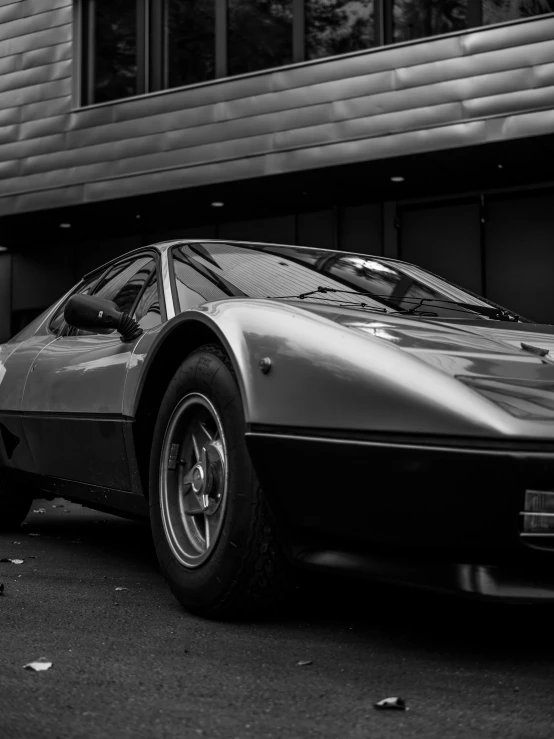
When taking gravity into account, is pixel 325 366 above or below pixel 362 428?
above

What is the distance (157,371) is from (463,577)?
1384mm

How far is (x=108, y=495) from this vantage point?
12.1 feet

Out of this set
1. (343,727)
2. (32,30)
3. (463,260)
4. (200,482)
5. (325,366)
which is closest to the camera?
(343,727)

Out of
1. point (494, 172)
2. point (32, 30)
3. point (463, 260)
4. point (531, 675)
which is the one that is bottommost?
point (531, 675)

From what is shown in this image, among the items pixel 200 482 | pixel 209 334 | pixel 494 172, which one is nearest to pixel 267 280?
pixel 209 334

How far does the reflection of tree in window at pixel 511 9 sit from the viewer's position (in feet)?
40.9

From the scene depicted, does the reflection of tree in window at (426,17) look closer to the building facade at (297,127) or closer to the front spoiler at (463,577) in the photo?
the building facade at (297,127)

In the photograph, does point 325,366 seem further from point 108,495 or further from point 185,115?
point 185,115

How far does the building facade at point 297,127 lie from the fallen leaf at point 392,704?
1074 centimetres

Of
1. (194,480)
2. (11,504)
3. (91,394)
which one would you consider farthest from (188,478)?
(11,504)

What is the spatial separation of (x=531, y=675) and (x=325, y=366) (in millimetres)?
880

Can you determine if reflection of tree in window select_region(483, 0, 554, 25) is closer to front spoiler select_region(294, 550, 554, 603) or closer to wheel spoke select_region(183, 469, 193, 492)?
wheel spoke select_region(183, 469, 193, 492)

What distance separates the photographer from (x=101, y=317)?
11.8ft

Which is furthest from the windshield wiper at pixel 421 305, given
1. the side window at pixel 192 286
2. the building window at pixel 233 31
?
the building window at pixel 233 31
